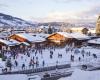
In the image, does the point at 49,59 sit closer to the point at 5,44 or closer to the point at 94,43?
the point at 5,44

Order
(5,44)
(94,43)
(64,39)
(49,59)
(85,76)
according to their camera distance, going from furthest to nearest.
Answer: (64,39)
(94,43)
(5,44)
(49,59)
(85,76)

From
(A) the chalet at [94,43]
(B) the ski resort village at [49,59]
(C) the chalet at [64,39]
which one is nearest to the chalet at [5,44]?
(B) the ski resort village at [49,59]

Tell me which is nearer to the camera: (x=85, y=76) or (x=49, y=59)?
(x=85, y=76)

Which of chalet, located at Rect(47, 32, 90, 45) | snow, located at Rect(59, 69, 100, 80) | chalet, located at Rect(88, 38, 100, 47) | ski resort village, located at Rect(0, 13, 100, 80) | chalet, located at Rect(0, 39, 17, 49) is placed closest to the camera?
snow, located at Rect(59, 69, 100, 80)

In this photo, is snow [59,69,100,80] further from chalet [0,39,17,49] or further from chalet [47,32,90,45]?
chalet [47,32,90,45]

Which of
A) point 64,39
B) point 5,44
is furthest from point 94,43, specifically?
point 5,44

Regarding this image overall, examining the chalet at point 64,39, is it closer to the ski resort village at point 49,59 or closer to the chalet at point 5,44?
the ski resort village at point 49,59

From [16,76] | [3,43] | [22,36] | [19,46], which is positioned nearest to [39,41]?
[22,36]

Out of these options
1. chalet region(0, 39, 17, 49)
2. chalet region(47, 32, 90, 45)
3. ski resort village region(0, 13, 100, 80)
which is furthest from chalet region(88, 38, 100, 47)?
chalet region(0, 39, 17, 49)

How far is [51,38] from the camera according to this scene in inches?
2419

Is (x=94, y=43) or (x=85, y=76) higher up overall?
(x=85, y=76)

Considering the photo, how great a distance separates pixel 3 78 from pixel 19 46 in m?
32.0

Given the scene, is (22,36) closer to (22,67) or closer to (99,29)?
(22,67)

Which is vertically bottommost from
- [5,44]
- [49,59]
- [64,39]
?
[49,59]
